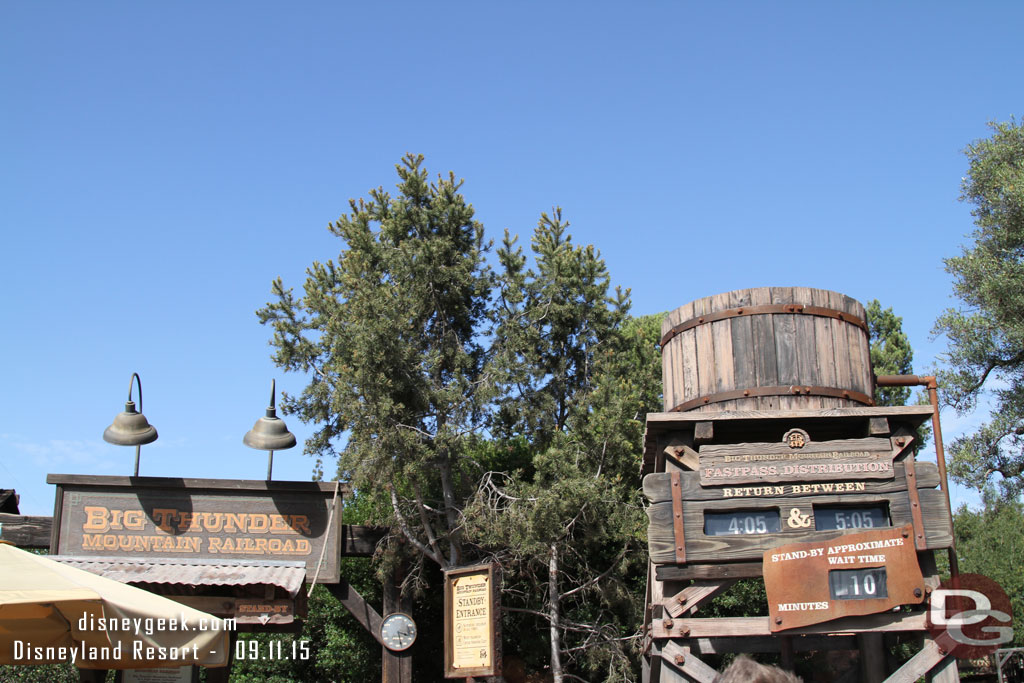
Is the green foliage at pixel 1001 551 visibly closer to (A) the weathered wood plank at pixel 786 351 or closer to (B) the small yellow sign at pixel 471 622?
(A) the weathered wood plank at pixel 786 351

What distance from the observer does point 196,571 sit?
1155 cm

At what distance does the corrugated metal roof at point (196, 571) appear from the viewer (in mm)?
10961

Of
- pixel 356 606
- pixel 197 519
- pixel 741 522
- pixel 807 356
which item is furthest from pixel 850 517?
pixel 197 519

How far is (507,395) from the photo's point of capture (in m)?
14.2

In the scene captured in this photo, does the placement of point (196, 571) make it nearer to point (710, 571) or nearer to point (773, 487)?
point (710, 571)

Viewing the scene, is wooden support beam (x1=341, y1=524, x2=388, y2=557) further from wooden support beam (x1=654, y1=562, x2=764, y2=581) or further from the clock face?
wooden support beam (x1=654, y1=562, x2=764, y2=581)

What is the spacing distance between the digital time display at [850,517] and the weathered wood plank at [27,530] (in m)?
10.2

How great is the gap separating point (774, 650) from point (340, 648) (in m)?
7.82

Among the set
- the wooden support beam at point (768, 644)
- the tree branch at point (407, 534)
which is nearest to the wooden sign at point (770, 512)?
the wooden support beam at point (768, 644)

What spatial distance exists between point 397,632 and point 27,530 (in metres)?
5.30

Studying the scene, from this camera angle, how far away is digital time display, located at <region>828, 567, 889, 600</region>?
769cm

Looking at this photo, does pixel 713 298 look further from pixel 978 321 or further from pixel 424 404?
pixel 978 321

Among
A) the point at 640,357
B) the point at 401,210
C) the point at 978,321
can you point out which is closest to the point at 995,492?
the point at 978,321

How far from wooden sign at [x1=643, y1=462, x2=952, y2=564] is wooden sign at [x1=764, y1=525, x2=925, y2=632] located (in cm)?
14
